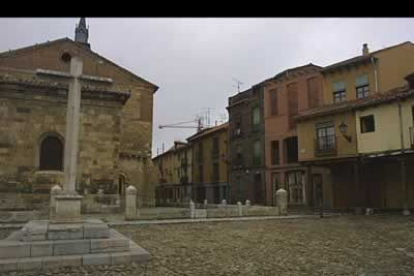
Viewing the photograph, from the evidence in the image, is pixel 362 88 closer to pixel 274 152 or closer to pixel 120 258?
pixel 274 152

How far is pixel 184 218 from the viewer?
18062 millimetres

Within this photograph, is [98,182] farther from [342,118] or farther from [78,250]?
[342,118]

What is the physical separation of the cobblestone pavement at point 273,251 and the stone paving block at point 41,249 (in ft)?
2.31

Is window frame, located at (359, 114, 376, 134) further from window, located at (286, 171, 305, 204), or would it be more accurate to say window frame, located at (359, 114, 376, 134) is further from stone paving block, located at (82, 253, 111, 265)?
stone paving block, located at (82, 253, 111, 265)

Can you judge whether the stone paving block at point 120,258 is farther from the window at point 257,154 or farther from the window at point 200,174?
the window at point 200,174

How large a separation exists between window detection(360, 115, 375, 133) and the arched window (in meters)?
15.5

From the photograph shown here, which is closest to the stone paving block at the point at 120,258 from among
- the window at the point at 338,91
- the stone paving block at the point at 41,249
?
the stone paving block at the point at 41,249

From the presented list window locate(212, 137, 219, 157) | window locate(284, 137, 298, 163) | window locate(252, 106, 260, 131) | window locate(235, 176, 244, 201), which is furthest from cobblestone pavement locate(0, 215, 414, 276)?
window locate(212, 137, 219, 157)

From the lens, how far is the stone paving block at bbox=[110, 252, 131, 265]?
736 centimetres

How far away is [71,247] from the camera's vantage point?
7.56 metres

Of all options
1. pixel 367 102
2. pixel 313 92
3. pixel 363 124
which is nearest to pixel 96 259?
pixel 367 102

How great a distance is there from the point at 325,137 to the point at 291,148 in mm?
6415
